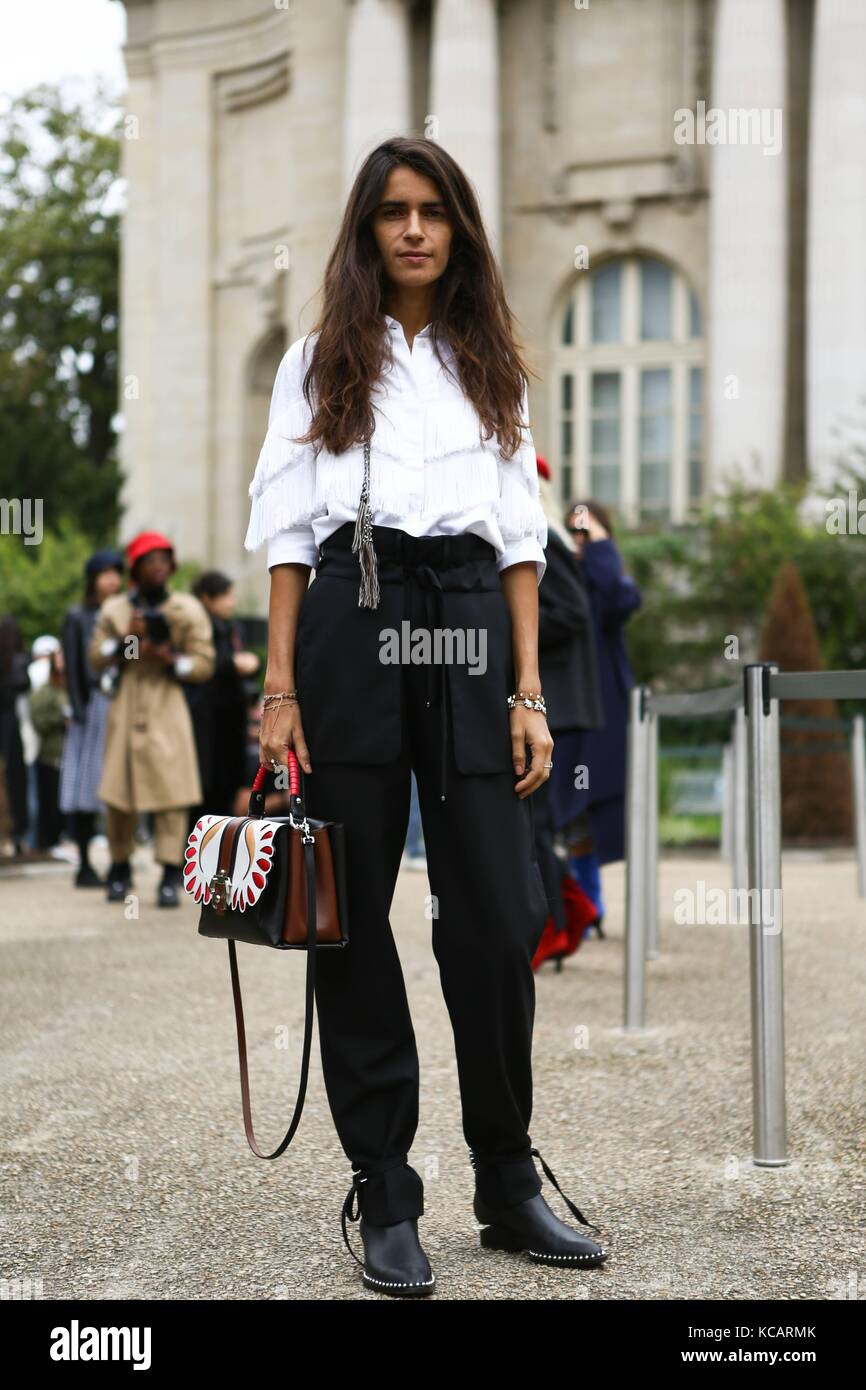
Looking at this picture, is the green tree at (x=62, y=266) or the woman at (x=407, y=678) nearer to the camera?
the woman at (x=407, y=678)

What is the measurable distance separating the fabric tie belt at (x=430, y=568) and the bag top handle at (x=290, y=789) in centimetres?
26

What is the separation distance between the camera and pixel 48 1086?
5.07 m

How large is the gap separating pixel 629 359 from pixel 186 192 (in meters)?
9.76

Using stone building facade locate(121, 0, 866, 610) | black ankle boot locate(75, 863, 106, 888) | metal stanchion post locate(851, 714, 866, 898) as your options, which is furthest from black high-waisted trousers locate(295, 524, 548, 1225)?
stone building facade locate(121, 0, 866, 610)

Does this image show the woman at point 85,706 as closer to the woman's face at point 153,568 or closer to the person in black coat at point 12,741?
the woman's face at point 153,568

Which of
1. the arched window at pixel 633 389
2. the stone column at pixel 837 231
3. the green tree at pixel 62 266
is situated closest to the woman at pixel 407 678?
the stone column at pixel 837 231

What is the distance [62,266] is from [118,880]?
109 feet

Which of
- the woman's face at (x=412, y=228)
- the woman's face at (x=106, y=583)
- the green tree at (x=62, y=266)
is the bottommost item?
the woman's face at (x=106, y=583)

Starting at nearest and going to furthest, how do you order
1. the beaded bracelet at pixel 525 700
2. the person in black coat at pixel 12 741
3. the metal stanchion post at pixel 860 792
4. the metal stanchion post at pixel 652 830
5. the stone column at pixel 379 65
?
1. the beaded bracelet at pixel 525 700
2. the metal stanchion post at pixel 652 830
3. the metal stanchion post at pixel 860 792
4. the person in black coat at pixel 12 741
5. the stone column at pixel 379 65

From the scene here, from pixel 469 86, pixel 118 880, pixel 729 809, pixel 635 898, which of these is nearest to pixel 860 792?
pixel 729 809

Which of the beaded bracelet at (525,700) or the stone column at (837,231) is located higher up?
the stone column at (837,231)

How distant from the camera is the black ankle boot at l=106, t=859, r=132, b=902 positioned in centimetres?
1023

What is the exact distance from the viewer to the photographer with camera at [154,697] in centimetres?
956

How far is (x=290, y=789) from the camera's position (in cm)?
330
